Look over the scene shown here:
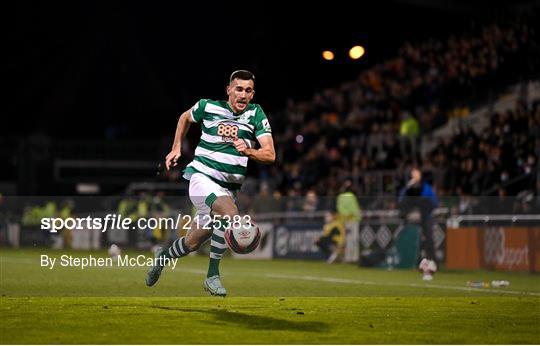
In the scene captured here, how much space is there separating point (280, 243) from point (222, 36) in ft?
77.2

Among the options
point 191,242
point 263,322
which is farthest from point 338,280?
point 263,322

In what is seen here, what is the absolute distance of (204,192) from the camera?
42.8ft

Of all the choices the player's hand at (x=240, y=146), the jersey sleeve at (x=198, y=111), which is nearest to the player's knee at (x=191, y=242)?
the jersey sleeve at (x=198, y=111)

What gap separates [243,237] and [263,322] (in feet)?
6.57

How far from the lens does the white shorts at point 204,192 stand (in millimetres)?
12992

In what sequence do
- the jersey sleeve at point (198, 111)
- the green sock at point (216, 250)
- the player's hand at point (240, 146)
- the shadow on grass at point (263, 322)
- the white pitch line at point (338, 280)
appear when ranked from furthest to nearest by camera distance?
the white pitch line at point (338, 280), the green sock at point (216, 250), the jersey sleeve at point (198, 111), the player's hand at point (240, 146), the shadow on grass at point (263, 322)

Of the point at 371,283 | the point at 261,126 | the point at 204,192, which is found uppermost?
the point at 261,126

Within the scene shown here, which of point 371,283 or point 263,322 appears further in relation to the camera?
point 371,283

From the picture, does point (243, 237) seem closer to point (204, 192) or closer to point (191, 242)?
point (204, 192)

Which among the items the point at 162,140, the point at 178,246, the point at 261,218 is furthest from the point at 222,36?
the point at 178,246

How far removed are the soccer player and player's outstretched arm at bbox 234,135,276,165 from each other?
0.04 metres

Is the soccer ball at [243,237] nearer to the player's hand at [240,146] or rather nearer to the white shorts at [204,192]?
the white shorts at [204,192]

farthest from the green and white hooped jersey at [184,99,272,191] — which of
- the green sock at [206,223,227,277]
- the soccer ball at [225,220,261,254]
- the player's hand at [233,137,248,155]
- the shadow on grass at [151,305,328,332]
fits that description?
the shadow on grass at [151,305,328,332]

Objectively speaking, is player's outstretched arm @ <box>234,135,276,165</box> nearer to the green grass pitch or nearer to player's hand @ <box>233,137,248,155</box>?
player's hand @ <box>233,137,248,155</box>
